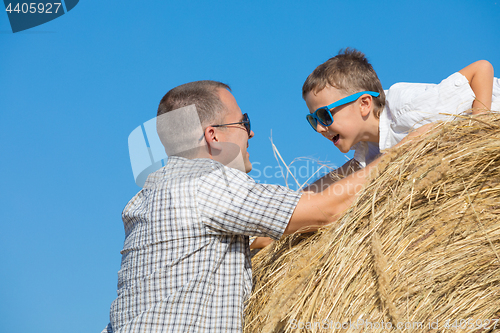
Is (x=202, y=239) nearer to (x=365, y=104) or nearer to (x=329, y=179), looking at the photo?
(x=329, y=179)

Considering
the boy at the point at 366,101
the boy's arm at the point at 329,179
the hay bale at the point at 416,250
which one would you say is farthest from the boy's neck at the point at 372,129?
the hay bale at the point at 416,250

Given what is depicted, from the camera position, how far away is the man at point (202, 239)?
1.92 meters

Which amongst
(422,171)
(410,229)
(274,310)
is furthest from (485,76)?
(274,310)

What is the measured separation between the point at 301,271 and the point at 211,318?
47 centimetres

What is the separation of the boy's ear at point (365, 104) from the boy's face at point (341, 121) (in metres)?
0.02

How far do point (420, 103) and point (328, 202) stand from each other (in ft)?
3.34

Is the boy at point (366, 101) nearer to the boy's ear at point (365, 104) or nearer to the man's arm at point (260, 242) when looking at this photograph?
the boy's ear at point (365, 104)

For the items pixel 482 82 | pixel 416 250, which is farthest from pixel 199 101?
pixel 482 82

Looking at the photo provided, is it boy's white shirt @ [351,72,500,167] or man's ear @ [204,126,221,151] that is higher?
man's ear @ [204,126,221,151]

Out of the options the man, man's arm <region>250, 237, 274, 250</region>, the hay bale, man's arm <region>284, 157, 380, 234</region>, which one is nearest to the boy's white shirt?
the hay bale

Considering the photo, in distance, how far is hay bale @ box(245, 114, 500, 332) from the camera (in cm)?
179

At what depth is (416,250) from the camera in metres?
1.89

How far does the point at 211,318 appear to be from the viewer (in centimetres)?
194

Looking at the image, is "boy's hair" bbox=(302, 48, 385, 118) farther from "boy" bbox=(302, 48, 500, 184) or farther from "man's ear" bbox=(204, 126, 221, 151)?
"man's ear" bbox=(204, 126, 221, 151)
